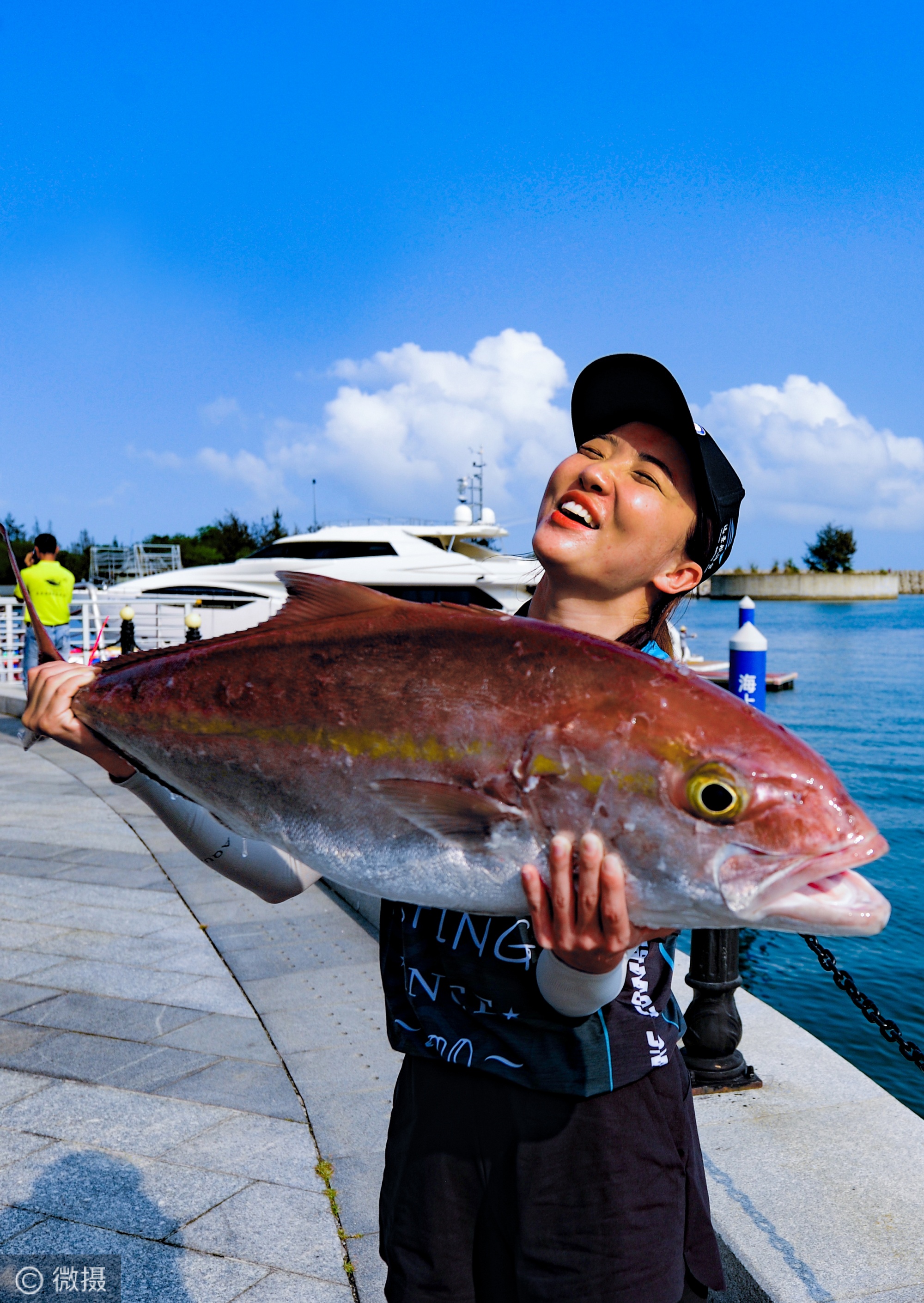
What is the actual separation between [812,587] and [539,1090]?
97598 millimetres

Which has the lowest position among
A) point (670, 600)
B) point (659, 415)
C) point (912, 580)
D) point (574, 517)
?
point (912, 580)

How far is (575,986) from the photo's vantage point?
4.72 feet

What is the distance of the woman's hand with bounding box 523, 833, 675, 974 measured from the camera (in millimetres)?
1259

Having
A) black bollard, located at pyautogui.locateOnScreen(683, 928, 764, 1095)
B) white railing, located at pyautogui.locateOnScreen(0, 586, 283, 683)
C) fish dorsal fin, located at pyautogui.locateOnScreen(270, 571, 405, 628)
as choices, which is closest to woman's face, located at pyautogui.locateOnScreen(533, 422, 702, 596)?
fish dorsal fin, located at pyautogui.locateOnScreen(270, 571, 405, 628)

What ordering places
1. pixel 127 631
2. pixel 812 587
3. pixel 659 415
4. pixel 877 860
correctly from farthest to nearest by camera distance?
1. pixel 812 587
2. pixel 127 631
3. pixel 877 860
4. pixel 659 415

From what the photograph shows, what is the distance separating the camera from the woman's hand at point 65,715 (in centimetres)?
171

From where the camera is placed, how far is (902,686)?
3028cm

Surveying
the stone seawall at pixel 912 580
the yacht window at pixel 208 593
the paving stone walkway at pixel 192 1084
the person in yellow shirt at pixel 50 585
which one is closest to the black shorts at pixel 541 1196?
the paving stone walkway at pixel 192 1084

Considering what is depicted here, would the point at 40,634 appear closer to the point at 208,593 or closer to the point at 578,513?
the point at 578,513

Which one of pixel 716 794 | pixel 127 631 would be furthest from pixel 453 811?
pixel 127 631

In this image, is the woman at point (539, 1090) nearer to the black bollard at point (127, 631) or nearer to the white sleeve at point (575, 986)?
the white sleeve at point (575, 986)

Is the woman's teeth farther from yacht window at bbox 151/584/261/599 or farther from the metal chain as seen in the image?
yacht window at bbox 151/584/261/599

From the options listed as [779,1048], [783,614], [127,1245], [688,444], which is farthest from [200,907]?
[783,614]

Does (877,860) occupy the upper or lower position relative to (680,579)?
lower
